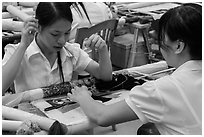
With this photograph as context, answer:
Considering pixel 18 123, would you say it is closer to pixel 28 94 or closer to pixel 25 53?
pixel 28 94

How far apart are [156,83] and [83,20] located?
52.6 inches

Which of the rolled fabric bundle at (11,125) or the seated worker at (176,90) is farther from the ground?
the seated worker at (176,90)

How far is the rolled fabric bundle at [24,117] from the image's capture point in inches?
41.6

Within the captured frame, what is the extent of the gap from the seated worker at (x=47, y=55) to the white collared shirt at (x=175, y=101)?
0.45 metres

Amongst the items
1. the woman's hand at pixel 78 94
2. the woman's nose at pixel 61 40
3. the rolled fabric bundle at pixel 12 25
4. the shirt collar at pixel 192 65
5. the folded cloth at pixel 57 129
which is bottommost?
the folded cloth at pixel 57 129

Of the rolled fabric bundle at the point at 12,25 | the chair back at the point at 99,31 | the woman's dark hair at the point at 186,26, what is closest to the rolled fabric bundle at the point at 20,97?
the woman's dark hair at the point at 186,26

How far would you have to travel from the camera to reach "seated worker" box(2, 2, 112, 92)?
4.46ft

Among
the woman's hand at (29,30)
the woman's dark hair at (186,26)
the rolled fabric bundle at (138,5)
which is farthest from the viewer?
the rolled fabric bundle at (138,5)

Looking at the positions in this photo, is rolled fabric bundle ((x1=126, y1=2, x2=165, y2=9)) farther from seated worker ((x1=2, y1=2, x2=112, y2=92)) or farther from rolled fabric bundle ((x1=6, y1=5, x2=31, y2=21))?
seated worker ((x1=2, y1=2, x2=112, y2=92))

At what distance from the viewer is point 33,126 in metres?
1.05

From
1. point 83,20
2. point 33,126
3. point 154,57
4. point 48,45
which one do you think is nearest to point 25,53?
point 48,45

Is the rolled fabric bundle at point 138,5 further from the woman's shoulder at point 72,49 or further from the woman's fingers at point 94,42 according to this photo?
the woman's fingers at point 94,42

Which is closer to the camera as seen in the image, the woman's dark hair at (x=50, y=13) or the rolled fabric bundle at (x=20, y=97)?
the rolled fabric bundle at (x=20, y=97)

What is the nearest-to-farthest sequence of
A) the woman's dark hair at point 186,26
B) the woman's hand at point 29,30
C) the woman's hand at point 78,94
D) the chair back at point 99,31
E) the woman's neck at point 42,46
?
1. the woman's dark hair at point 186,26
2. the woman's hand at point 78,94
3. the woman's hand at point 29,30
4. the woman's neck at point 42,46
5. the chair back at point 99,31
